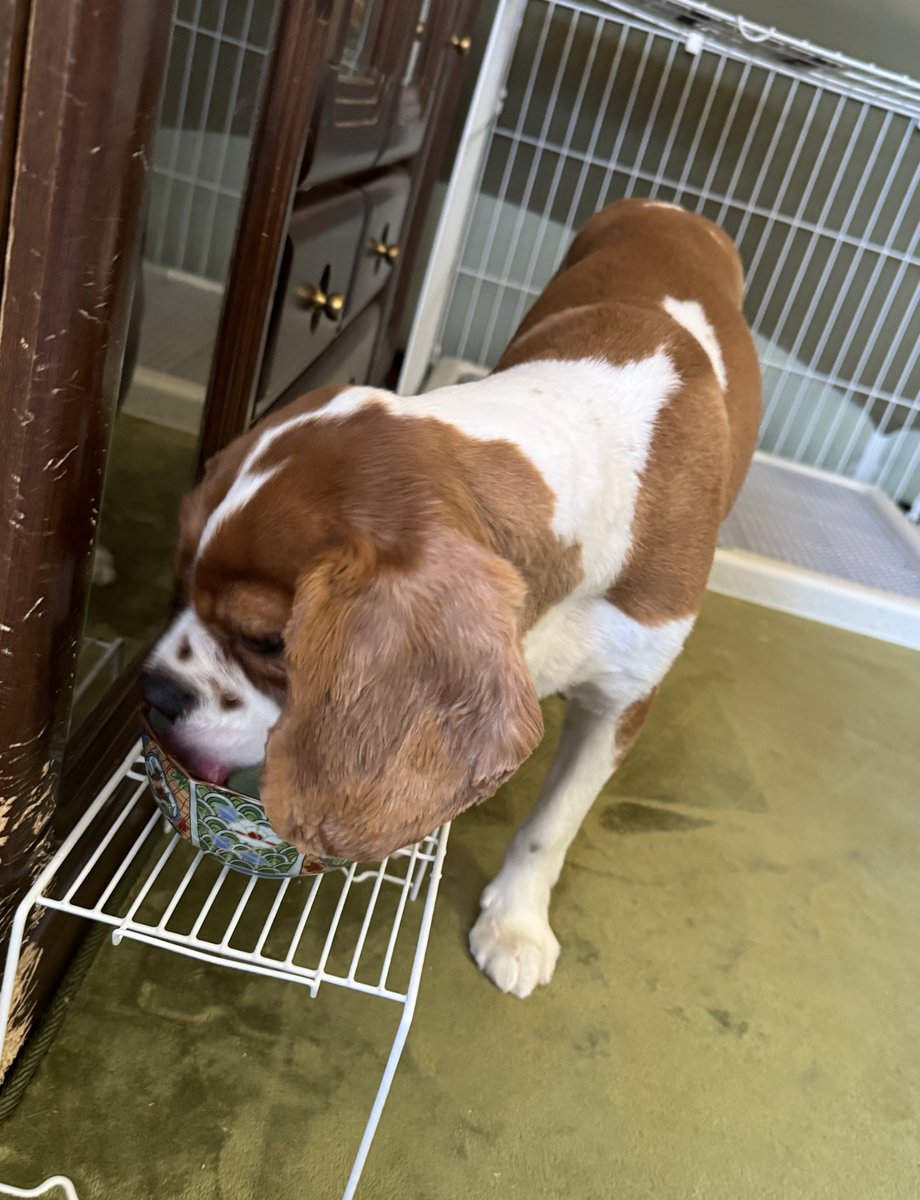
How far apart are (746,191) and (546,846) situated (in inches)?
88.0

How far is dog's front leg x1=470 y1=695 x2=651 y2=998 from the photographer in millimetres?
1207

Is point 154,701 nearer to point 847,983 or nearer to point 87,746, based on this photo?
point 87,746

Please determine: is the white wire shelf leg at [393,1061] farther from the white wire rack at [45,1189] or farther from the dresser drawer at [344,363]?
the dresser drawer at [344,363]

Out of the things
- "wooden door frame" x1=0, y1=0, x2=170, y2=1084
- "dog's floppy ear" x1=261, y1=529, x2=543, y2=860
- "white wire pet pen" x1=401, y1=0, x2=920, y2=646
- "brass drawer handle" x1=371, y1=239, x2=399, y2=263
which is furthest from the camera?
"white wire pet pen" x1=401, y1=0, x2=920, y2=646

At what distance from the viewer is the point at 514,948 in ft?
3.92

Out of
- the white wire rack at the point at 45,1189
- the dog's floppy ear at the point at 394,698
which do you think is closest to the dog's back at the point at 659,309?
the dog's floppy ear at the point at 394,698

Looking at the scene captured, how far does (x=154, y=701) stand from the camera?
0.86 meters

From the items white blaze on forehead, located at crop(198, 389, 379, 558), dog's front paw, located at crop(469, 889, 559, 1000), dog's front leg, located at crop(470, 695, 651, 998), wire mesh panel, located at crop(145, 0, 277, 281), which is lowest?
dog's front paw, located at crop(469, 889, 559, 1000)

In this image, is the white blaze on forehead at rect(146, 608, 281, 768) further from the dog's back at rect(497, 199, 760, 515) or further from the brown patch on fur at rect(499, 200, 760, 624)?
the dog's back at rect(497, 199, 760, 515)

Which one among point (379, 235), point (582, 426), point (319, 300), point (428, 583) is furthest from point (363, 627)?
point (379, 235)

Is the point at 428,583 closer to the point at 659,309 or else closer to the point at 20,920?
the point at 20,920

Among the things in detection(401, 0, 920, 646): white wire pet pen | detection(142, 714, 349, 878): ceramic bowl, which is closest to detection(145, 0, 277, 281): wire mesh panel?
detection(142, 714, 349, 878): ceramic bowl

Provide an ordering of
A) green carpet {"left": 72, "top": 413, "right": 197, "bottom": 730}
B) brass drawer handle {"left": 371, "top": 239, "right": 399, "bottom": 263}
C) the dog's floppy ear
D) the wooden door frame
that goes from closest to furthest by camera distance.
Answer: the wooden door frame
the dog's floppy ear
green carpet {"left": 72, "top": 413, "right": 197, "bottom": 730}
brass drawer handle {"left": 371, "top": 239, "right": 399, "bottom": 263}

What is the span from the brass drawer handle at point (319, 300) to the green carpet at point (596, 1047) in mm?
752
